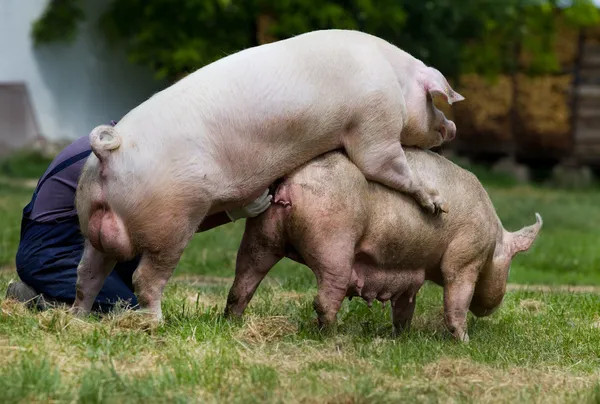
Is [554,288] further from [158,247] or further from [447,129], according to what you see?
[158,247]

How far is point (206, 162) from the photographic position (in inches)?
189

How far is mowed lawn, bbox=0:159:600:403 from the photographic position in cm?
401

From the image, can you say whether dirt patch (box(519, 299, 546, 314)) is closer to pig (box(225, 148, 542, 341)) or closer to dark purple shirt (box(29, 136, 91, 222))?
pig (box(225, 148, 542, 341))

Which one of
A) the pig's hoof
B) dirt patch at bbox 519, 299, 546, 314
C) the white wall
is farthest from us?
the white wall

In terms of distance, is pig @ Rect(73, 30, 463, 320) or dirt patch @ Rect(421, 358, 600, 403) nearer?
dirt patch @ Rect(421, 358, 600, 403)

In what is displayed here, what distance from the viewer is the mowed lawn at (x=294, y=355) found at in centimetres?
401

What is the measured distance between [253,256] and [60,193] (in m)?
1.23

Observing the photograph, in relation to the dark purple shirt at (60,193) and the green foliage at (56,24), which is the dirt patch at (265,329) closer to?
the dark purple shirt at (60,193)

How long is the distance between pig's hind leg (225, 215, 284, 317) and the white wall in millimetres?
12369

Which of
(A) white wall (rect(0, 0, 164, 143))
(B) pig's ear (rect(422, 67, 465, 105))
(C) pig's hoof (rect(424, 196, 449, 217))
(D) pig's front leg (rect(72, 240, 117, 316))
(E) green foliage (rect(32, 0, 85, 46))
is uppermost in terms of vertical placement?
(B) pig's ear (rect(422, 67, 465, 105))

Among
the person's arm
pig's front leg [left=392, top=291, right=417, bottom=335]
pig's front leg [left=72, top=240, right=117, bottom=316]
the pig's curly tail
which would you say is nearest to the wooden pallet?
pig's front leg [left=392, top=291, right=417, bottom=335]

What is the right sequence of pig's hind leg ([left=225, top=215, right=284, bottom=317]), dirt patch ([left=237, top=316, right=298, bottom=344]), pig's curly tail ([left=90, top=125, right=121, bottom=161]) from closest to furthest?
pig's curly tail ([left=90, top=125, right=121, bottom=161]), dirt patch ([left=237, top=316, right=298, bottom=344]), pig's hind leg ([left=225, top=215, right=284, bottom=317])

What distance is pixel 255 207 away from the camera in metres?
5.14

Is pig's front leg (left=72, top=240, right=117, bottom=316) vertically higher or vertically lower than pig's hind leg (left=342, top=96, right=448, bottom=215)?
lower
